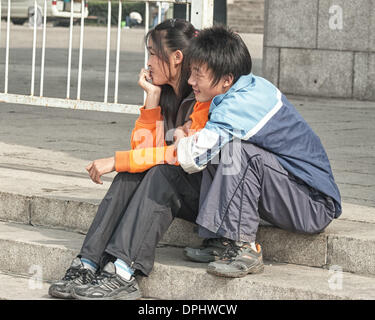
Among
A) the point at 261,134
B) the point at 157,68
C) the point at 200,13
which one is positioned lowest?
the point at 261,134

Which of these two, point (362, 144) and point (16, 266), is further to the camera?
point (362, 144)

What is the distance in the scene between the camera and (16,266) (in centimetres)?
433

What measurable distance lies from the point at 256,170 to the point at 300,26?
6516mm

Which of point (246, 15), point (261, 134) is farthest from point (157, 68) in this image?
point (246, 15)

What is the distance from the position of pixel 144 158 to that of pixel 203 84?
37 centimetres

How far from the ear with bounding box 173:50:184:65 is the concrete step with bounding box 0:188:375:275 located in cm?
70

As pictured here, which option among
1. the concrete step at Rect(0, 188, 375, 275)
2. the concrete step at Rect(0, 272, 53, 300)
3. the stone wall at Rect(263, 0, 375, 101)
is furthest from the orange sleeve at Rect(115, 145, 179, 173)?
the stone wall at Rect(263, 0, 375, 101)

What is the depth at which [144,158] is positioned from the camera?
380 centimetres

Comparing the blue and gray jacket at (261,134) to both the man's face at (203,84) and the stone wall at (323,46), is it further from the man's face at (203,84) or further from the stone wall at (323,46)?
the stone wall at (323,46)

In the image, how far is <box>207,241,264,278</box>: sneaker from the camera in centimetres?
366

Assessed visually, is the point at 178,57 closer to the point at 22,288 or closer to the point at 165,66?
the point at 165,66

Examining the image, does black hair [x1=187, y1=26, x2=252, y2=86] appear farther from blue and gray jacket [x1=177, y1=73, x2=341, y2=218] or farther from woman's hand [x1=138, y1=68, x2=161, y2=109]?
woman's hand [x1=138, y1=68, x2=161, y2=109]

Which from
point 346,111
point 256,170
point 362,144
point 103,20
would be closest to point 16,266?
point 256,170
